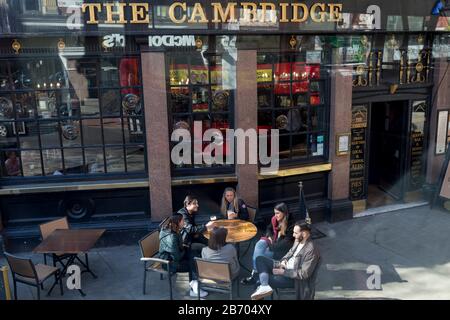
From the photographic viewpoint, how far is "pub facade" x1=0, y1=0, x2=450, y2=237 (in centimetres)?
754

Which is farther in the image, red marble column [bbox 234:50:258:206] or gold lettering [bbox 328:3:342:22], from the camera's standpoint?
gold lettering [bbox 328:3:342:22]

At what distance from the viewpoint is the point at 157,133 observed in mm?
7910

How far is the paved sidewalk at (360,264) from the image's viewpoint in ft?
21.3

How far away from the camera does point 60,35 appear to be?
24.1 feet

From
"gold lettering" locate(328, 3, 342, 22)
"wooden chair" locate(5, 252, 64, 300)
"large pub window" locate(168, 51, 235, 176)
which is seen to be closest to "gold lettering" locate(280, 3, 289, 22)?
"gold lettering" locate(328, 3, 342, 22)

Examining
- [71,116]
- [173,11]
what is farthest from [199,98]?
[71,116]

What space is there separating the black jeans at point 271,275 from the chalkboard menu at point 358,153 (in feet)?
14.0

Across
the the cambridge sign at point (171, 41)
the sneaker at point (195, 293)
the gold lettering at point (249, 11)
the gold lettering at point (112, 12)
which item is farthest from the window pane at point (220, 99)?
the sneaker at point (195, 293)

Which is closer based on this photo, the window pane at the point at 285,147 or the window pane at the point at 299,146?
the window pane at the point at 285,147

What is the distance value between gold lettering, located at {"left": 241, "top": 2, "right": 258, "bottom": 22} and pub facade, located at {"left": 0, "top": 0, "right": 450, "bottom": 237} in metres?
0.02

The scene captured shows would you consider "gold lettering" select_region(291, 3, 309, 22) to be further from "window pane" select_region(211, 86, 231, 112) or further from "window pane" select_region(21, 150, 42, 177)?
"window pane" select_region(21, 150, 42, 177)

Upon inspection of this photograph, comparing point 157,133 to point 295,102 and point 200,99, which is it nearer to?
point 200,99

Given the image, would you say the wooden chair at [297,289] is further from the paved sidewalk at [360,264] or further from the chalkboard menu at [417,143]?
the chalkboard menu at [417,143]
